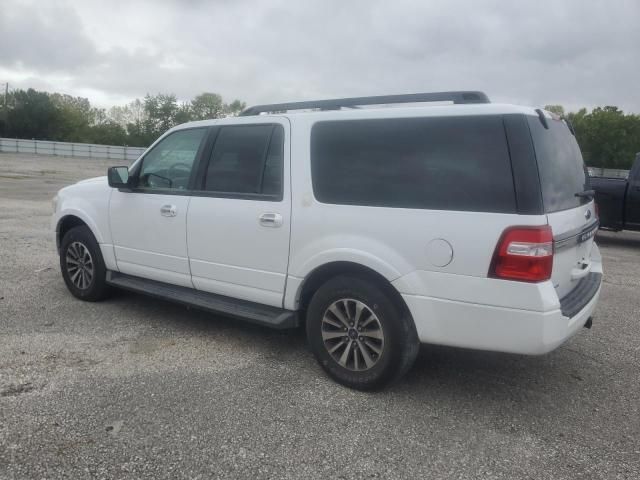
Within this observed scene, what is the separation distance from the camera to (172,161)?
4.83 meters

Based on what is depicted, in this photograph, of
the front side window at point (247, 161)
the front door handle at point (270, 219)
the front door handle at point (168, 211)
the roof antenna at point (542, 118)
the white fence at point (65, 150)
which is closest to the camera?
the roof antenna at point (542, 118)

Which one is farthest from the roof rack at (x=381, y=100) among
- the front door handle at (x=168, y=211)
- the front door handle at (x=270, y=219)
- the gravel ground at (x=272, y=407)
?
the gravel ground at (x=272, y=407)

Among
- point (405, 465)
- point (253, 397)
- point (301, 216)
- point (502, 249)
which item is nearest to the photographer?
point (405, 465)

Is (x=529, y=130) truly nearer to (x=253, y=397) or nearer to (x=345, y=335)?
(x=345, y=335)

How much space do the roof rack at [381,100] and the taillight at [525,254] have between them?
96 cm

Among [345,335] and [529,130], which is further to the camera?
[345,335]

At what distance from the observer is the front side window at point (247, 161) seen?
4082 millimetres

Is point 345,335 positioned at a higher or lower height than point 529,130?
lower

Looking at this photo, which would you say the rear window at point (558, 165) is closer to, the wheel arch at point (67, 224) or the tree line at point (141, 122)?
the wheel arch at point (67, 224)

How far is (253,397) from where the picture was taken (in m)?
3.59

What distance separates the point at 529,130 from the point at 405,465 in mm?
1985

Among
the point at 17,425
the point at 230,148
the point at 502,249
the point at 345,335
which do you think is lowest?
the point at 17,425

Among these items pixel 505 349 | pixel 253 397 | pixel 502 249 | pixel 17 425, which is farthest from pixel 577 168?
pixel 17 425

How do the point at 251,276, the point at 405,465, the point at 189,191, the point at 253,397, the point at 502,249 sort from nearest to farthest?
1. the point at 405,465
2. the point at 502,249
3. the point at 253,397
4. the point at 251,276
5. the point at 189,191
